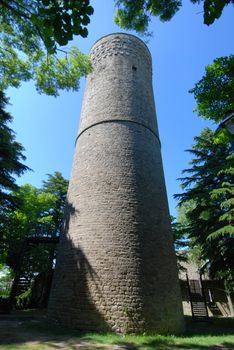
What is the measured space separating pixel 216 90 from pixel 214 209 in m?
7.28

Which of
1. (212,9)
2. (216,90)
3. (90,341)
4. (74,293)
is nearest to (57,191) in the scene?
(74,293)

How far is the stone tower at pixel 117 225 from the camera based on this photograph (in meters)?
7.61

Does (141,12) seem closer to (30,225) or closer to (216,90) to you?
(216,90)

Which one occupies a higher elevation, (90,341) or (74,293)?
(74,293)

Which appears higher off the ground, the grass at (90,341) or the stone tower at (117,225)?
the stone tower at (117,225)

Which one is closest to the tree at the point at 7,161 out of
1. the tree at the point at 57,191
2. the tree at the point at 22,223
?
the tree at the point at 22,223

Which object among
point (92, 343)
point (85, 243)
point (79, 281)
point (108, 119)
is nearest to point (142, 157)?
point (108, 119)

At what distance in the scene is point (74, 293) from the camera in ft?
26.2

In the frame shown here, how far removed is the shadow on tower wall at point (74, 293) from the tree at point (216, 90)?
593cm

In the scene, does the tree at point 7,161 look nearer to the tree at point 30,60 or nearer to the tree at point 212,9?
the tree at point 30,60

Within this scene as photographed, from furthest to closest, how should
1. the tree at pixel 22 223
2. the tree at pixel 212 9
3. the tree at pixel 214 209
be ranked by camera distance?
the tree at pixel 22 223, the tree at pixel 214 209, the tree at pixel 212 9

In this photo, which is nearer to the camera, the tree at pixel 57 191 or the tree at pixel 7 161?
the tree at pixel 7 161

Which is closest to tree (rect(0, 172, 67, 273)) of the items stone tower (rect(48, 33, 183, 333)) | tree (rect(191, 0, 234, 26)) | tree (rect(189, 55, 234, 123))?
stone tower (rect(48, 33, 183, 333))

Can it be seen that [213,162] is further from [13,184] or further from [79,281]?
[13,184]
